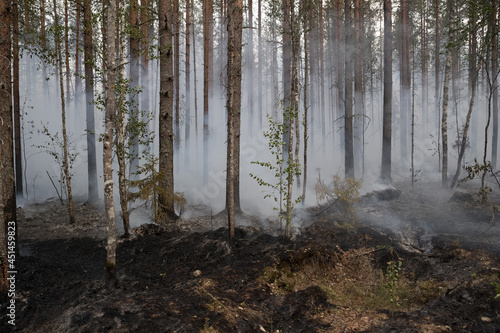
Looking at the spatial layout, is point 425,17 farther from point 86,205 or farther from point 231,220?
point 86,205

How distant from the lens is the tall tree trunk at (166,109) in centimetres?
943

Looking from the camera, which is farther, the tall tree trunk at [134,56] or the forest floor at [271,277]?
the tall tree trunk at [134,56]

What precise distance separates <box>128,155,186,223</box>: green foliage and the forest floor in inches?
28.4

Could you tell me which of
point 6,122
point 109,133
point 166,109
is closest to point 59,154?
point 166,109

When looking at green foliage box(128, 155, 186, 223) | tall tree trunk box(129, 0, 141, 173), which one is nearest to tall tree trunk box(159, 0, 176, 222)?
green foliage box(128, 155, 186, 223)

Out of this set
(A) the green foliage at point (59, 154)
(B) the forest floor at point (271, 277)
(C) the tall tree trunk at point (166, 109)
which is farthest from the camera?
(A) the green foliage at point (59, 154)

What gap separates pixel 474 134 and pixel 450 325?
29245mm

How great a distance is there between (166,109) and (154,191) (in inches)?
111

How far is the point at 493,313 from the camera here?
173 inches

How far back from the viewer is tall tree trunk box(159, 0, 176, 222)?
371 inches

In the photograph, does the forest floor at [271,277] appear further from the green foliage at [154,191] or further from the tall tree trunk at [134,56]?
the tall tree trunk at [134,56]

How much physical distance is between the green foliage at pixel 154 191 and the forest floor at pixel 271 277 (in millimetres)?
720

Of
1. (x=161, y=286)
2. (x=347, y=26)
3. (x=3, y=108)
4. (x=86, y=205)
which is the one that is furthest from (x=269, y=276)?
(x=347, y=26)

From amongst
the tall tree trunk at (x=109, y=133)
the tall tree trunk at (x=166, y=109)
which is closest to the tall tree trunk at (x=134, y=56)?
the tall tree trunk at (x=109, y=133)
